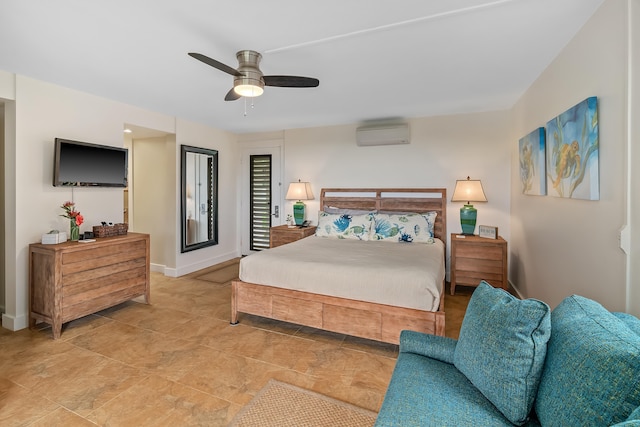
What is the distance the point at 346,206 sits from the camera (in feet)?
16.2

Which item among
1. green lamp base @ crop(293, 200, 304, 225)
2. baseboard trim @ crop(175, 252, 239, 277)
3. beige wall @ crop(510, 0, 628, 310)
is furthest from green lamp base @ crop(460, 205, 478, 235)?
baseboard trim @ crop(175, 252, 239, 277)

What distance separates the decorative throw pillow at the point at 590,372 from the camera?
2.81ft

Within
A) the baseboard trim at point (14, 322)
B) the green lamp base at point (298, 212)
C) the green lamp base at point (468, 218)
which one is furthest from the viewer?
the green lamp base at point (298, 212)

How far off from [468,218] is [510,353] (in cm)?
319

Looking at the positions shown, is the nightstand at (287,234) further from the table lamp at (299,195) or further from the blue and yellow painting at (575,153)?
the blue and yellow painting at (575,153)

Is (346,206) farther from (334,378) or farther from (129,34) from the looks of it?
(129,34)

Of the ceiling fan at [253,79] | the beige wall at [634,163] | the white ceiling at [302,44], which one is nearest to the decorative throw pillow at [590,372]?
the beige wall at [634,163]

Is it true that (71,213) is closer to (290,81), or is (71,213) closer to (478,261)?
(290,81)

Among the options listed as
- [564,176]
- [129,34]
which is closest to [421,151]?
[564,176]

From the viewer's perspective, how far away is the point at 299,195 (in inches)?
197

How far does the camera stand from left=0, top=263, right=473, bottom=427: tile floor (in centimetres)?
188

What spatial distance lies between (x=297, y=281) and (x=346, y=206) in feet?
7.75

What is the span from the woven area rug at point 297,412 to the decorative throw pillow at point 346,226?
7.82ft

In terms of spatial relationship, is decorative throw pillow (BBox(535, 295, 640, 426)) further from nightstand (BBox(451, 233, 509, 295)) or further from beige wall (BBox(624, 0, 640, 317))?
nightstand (BBox(451, 233, 509, 295))
